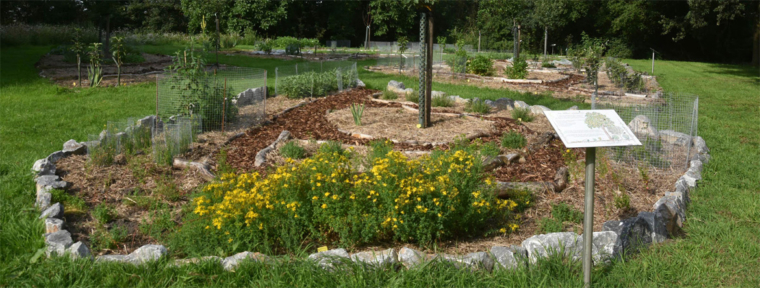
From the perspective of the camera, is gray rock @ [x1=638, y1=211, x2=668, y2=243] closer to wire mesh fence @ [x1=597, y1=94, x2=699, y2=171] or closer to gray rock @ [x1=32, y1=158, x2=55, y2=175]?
wire mesh fence @ [x1=597, y1=94, x2=699, y2=171]

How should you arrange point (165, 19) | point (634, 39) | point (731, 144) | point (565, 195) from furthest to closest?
1. point (165, 19)
2. point (634, 39)
3. point (731, 144)
4. point (565, 195)

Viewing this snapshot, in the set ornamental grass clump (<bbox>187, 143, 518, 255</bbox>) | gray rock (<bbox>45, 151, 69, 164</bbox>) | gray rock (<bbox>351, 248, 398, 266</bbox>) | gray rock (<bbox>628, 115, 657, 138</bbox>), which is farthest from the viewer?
gray rock (<bbox>628, 115, 657, 138</bbox>)

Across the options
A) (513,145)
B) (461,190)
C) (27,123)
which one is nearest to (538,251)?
(461,190)

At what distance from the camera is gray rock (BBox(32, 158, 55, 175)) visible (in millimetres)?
5439

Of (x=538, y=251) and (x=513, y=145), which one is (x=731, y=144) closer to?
(x=513, y=145)

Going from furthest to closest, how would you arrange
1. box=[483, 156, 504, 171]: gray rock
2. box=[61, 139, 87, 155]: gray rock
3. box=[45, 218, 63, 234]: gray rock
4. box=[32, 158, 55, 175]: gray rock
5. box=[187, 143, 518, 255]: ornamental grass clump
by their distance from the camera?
1. box=[61, 139, 87, 155]: gray rock
2. box=[483, 156, 504, 171]: gray rock
3. box=[32, 158, 55, 175]: gray rock
4. box=[45, 218, 63, 234]: gray rock
5. box=[187, 143, 518, 255]: ornamental grass clump

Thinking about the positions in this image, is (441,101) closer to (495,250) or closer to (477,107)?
(477,107)

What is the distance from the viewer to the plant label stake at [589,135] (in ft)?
10.4

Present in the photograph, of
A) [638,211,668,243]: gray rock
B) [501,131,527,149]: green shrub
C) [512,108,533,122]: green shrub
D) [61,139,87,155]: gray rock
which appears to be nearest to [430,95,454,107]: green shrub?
[512,108,533,122]: green shrub

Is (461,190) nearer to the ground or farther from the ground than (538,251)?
farther from the ground

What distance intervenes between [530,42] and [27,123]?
31962 mm

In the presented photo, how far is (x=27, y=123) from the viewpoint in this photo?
7.99 meters

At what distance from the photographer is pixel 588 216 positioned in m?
3.34

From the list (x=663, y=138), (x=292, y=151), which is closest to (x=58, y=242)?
(x=292, y=151)
